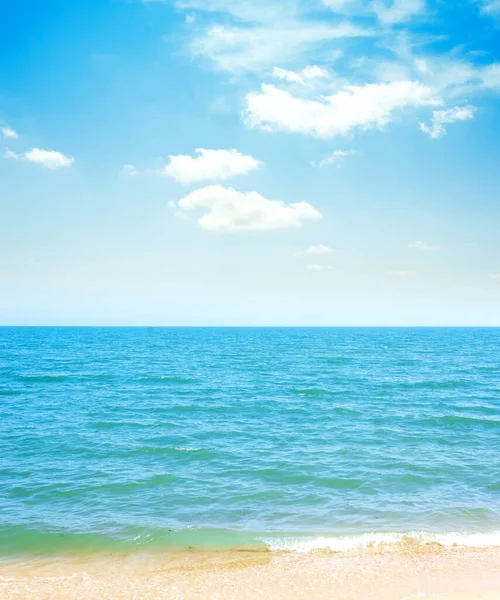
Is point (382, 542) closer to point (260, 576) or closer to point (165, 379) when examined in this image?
point (260, 576)

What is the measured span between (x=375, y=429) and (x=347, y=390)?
13.9 metres

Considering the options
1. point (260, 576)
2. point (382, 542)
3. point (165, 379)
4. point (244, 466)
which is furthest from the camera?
point (165, 379)

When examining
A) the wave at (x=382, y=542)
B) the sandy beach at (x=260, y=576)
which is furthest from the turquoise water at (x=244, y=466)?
the sandy beach at (x=260, y=576)

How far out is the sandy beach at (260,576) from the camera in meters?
10.3

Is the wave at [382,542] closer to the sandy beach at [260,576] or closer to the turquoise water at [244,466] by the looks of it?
the turquoise water at [244,466]

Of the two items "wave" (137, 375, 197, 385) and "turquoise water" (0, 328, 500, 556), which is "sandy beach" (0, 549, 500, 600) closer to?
"turquoise water" (0, 328, 500, 556)

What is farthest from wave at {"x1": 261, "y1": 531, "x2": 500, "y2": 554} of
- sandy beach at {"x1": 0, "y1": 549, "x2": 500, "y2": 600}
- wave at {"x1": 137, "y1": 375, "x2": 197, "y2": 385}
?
wave at {"x1": 137, "y1": 375, "x2": 197, "y2": 385}

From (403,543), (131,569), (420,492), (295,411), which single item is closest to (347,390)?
(295,411)

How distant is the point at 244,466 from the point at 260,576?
28.3 ft

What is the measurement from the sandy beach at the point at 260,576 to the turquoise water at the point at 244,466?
84cm

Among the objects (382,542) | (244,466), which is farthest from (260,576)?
(244,466)

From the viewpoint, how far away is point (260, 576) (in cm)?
1109

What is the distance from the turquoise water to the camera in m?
13.9

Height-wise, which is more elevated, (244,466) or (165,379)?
(244,466)
